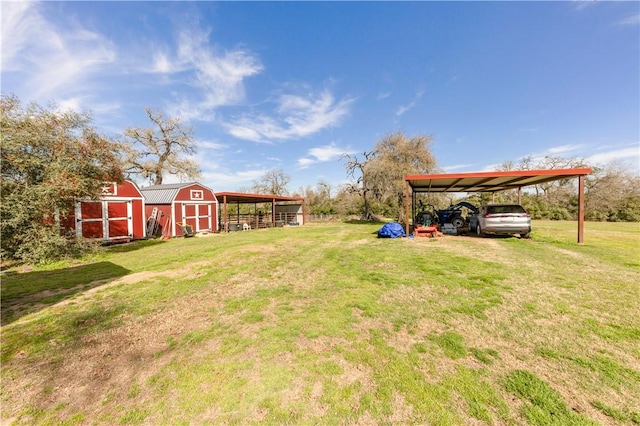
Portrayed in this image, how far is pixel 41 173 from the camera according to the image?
7629 millimetres

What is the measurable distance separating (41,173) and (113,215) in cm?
473

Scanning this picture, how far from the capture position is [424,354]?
2.56m

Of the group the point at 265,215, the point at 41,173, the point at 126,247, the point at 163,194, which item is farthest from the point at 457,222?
the point at 163,194

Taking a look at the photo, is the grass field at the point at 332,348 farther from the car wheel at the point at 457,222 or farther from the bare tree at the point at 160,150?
the bare tree at the point at 160,150

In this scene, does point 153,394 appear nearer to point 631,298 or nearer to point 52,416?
point 52,416

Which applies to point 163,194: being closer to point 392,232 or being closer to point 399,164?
point 392,232

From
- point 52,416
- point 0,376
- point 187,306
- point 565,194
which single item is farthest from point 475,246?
point 565,194

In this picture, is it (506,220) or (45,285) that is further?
(506,220)

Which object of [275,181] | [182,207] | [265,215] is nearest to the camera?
[182,207]

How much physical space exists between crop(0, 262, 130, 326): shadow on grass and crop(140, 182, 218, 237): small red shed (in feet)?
26.9

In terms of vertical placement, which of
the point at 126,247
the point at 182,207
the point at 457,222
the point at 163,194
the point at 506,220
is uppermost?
the point at 163,194

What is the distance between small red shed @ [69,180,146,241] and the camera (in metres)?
10.8

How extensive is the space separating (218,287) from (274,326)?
2.20 meters

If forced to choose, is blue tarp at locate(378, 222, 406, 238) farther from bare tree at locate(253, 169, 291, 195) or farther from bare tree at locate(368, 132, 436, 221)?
bare tree at locate(253, 169, 291, 195)
